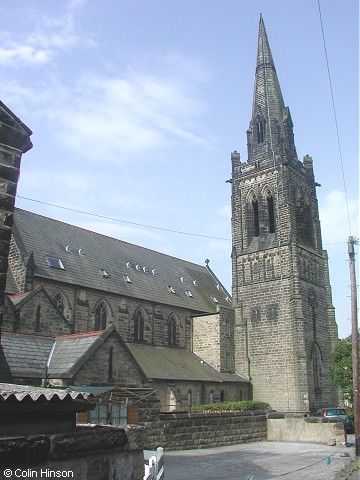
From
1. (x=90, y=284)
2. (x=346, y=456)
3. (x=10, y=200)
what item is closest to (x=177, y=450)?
(x=346, y=456)

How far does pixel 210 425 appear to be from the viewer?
58.1ft

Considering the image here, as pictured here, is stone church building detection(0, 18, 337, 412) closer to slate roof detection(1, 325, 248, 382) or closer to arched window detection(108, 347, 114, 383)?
slate roof detection(1, 325, 248, 382)

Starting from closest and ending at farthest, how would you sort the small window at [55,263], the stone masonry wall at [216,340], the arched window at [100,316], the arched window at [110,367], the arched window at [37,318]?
the arched window at [110,367] < the arched window at [37,318] < the small window at [55,263] < the arched window at [100,316] < the stone masonry wall at [216,340]

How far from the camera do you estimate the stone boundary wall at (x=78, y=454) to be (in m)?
3.86

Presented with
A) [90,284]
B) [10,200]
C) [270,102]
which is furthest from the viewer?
[270,102]

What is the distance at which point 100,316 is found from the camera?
96.6 feet

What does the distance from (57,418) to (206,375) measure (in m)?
28.2

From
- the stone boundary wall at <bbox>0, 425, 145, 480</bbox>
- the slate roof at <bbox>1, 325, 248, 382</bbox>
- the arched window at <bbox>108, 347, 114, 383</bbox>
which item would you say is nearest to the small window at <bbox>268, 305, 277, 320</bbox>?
the slate roof at <bbox>1, 325, 248, 382</bbox>

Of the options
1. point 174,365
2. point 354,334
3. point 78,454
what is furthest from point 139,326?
point 78,454

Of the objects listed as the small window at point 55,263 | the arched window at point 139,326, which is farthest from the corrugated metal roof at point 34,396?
the arched window at point 139,326

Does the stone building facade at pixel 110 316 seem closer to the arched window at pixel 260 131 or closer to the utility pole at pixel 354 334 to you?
the utility pole at pixel 354 334

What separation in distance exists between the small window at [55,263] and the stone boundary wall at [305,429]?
14626mm

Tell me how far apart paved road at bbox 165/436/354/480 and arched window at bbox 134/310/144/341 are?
14422mm

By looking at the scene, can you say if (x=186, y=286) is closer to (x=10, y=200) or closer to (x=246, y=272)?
(x=246, y=272)
